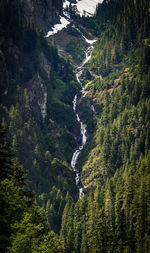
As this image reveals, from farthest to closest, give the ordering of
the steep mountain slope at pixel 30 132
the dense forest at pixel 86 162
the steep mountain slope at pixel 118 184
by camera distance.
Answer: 1. the steep mountain slope at pixel 30 132
2. the dense forest at pixel 86 162
3. the steep mountain slope at pixel 118 184

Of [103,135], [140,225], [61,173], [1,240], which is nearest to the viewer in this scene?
[1,240]

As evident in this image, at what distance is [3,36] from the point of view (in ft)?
630

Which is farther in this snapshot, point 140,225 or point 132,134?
point 132,134

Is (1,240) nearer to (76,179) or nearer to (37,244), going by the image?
(37,244)

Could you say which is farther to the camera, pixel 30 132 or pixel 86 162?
pixel 86 162

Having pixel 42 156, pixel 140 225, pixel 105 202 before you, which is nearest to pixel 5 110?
pixel 42 156

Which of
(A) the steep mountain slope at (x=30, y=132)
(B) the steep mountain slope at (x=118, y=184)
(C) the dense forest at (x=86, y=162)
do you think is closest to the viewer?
(B) the steep mountain slope at (x=118, y=184)

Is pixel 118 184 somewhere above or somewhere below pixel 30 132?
below

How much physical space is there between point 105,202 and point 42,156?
7445cm

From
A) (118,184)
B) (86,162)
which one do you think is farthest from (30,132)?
(118,184)

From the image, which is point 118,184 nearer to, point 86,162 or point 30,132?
point 86,162

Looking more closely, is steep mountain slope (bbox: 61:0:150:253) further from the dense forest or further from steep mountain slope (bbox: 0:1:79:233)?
steep mountain slope (bbox: 0:1:79:233)

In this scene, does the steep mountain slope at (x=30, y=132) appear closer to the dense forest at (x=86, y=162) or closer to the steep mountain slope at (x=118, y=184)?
the dense forest at (x=86, y=162)

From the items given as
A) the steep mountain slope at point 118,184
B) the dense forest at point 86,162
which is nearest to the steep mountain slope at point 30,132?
the dense forest at point 86,162
